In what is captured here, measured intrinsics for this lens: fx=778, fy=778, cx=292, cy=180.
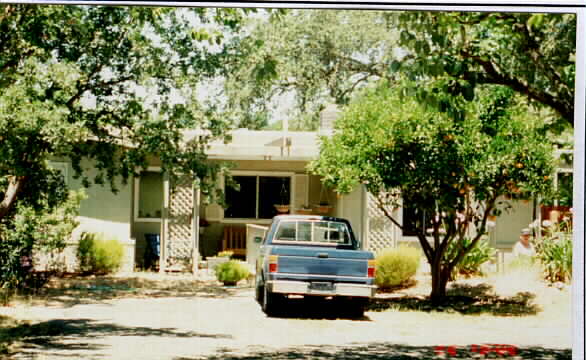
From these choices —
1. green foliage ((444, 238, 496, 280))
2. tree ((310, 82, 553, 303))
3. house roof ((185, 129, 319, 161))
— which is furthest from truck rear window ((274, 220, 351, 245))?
house roof ((185, 129, 319, 161))

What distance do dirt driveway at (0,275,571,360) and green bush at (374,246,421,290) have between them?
338mm

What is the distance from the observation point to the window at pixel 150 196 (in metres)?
19.5

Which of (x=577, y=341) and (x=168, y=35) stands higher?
(x=168, y=35)

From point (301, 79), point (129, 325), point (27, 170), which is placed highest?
point (301, 79)

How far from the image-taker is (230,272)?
17.0 m

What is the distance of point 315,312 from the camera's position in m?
14.3

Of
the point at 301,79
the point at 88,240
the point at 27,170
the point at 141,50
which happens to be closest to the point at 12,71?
the point at 27,170

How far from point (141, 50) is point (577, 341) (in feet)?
33.2

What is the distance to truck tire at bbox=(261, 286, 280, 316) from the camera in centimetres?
1369

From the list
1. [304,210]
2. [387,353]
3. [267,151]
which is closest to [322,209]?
[304,210]

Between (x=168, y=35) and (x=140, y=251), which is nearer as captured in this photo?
(x=168, y=35)

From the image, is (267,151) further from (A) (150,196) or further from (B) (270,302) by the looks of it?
(B) (270,302)

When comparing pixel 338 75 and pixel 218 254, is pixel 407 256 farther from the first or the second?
pixel 338 75

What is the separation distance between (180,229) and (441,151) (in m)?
7.29
